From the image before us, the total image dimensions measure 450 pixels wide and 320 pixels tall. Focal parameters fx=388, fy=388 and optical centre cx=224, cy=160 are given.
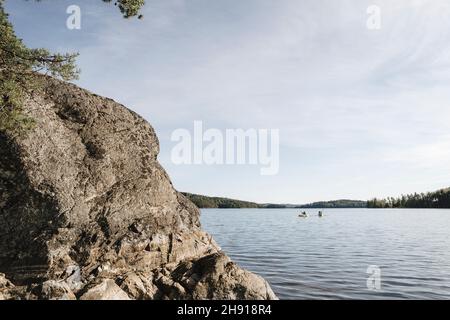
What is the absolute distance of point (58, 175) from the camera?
15.6 meters

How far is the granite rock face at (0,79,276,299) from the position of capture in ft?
47.0

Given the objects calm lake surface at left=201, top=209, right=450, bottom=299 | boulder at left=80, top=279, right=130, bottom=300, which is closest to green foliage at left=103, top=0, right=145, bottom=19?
boulder at left=80, top=279, right=130, bottom=300

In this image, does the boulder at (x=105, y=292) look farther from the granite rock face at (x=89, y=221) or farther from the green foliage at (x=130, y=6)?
the green foliage at (x=130, y=6)

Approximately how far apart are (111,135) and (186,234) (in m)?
5.96

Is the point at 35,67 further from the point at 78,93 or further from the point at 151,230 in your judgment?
the point at 151,230

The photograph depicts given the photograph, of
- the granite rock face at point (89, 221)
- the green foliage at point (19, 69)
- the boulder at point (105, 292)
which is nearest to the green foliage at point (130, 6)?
the green foliage at point (19, 69)

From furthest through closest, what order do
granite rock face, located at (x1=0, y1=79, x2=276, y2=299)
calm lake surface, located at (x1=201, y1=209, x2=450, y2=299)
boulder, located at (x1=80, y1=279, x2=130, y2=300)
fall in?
calm lake surface, located at (x1=201, y1=209, x2=450, y2=299) < granite rock face, located at (x1=0, y1=79, x2=276, y2=299) < boulder, located at (x1=80, y1=279, x2=130, y2=300)

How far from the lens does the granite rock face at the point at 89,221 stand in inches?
563

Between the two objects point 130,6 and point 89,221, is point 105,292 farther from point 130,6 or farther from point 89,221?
point 130,6

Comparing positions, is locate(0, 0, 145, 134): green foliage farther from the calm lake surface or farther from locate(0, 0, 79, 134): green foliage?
the calm lake surface

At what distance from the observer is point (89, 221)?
15898 mm

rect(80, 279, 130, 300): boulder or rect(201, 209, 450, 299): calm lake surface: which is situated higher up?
rect(80, 279, 130, 300): boulder

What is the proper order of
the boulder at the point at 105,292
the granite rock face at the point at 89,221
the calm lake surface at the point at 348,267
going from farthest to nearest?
the calm lake surface at the point at 348,267 → the granite rock face at the point at 89,221 → the boulder at the point at 105,292
